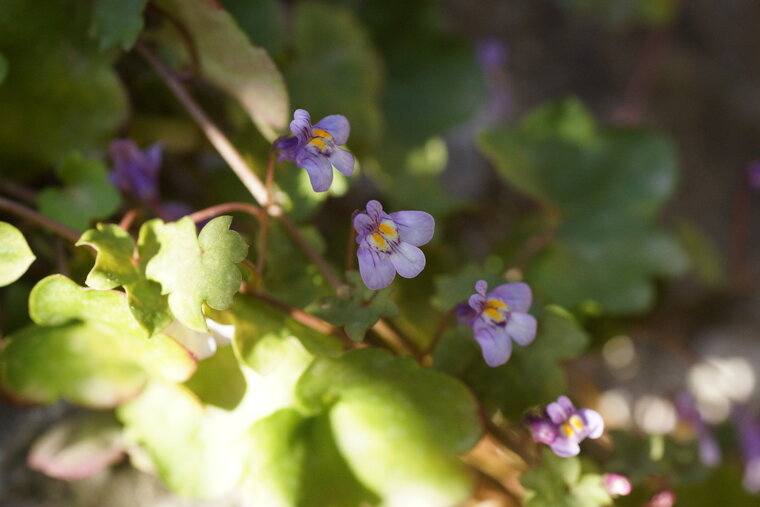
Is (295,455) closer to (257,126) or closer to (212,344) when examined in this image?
(212,344)

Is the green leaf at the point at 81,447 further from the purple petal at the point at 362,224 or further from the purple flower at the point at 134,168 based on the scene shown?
the purple petal at the point at 362,224

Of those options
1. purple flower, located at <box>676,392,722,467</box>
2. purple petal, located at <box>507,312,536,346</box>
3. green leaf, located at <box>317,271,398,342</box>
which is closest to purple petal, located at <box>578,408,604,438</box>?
purple petal, located at <box>507,312,536,346</box>

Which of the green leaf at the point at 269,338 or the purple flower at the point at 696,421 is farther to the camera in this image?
the purple flower at the point at 696,421

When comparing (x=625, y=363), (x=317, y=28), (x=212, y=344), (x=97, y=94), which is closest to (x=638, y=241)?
(x=625, y=363)

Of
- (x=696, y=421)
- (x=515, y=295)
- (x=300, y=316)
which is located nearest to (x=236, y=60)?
(x=300, y=316)

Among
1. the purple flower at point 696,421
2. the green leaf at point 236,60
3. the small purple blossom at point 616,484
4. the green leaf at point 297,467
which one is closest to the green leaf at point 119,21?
the green leaf at point 236,60
